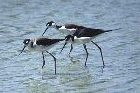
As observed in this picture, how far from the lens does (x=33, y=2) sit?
1914 centimetres

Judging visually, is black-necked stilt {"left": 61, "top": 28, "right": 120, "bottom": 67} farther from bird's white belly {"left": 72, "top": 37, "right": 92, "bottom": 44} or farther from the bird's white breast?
the bird's white breast

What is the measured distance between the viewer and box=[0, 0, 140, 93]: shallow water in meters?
9.99

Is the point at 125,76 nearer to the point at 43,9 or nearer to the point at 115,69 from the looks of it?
the point at 115,69

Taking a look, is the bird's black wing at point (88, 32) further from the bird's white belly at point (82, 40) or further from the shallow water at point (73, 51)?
the shallow water at point (73, 51)

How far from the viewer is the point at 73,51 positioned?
12664 millimetres

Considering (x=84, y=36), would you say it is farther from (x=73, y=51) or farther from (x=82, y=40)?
(x=73, y=51)

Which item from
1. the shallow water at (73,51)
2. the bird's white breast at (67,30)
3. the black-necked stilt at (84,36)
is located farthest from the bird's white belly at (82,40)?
the bird's white breast at (67,30)

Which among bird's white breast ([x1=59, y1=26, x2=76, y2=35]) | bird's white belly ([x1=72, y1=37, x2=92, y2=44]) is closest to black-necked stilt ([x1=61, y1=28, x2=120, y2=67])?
bird's white belly ([x1=72, y1=37, x2=92, y2=44])

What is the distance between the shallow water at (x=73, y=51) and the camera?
32.8 feet

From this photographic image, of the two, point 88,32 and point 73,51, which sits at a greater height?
point 88,32

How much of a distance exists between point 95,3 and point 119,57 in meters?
7.04

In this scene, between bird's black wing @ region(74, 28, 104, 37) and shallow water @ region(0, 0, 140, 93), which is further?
bird's black wing @ region(74, 28, 104, 37)

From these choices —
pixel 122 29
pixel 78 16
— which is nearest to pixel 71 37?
pixel 122 29

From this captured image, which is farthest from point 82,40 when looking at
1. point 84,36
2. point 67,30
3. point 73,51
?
point 67,30
